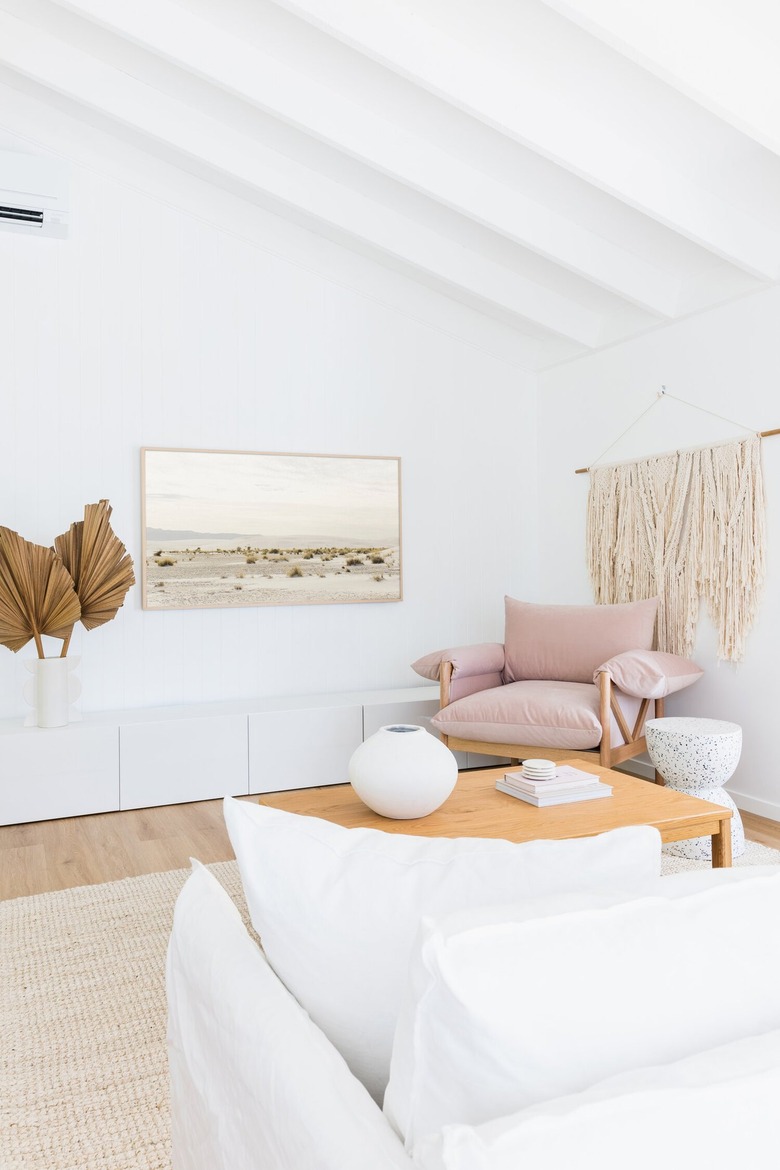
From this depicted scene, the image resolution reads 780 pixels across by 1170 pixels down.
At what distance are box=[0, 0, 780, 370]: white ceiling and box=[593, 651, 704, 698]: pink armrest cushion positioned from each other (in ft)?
5.40

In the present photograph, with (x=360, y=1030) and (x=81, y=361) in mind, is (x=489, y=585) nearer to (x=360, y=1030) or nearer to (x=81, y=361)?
(x=81, y=361)

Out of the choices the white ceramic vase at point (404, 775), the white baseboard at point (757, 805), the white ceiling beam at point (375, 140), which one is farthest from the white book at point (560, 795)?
the white ceiling beam at point (375, 140)

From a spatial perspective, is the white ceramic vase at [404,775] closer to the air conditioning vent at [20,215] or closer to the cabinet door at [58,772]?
the cabinet door at [58,772]

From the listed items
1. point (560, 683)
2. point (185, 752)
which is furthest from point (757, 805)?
point (185, 752)

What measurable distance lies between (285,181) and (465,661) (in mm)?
2433

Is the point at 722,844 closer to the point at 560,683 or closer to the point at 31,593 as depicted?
the point at 560,683

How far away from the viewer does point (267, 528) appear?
14.6ft

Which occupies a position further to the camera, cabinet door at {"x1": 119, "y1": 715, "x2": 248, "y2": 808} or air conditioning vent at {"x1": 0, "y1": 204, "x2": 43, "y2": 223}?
air conditioning vent at {"x1": 0, "y1": 204, "x2": 43, "y2": 223}

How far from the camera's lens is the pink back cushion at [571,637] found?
3844 mm

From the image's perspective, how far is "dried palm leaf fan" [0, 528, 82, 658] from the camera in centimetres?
351

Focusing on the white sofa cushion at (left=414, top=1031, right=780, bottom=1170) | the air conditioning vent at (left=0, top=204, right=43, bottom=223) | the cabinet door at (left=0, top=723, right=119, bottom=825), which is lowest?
the cabinet door at (left=0, top=723, right=119, bottom=825)

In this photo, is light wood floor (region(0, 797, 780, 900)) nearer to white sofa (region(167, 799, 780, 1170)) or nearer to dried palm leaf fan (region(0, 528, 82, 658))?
dried palm leaf fan (region(0, 528, 82, 658))

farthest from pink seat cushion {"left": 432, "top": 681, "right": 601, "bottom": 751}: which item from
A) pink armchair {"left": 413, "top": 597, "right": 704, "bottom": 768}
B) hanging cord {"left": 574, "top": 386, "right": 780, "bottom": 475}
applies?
hanging cord {"left": 574, "top": 386, "right": 780, "bottom": 475}

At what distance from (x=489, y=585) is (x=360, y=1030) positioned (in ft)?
14.1
